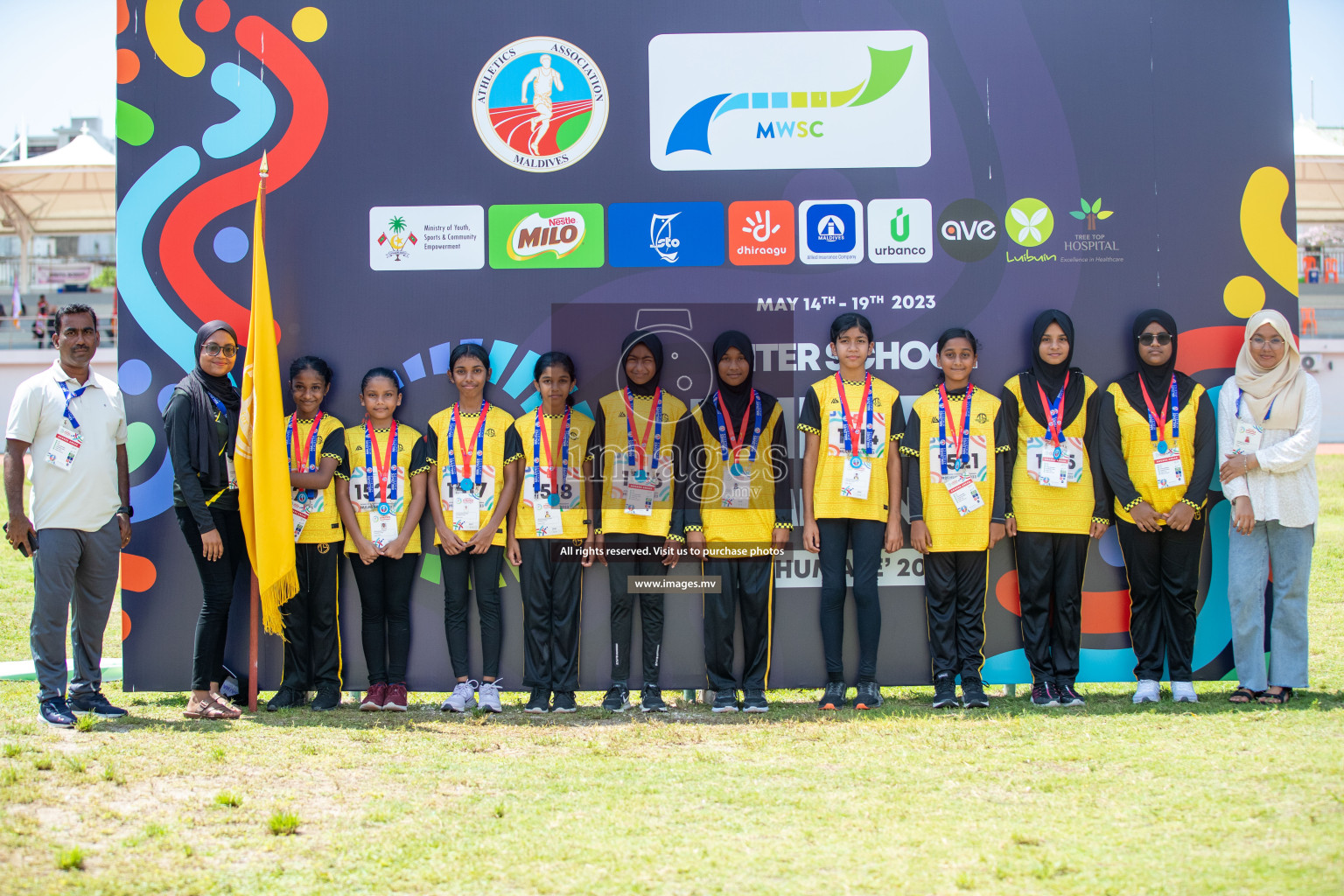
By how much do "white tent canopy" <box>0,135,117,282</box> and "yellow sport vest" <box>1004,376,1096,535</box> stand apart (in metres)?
19.6

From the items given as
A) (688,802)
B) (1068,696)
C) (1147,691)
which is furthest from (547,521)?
(1147,691)

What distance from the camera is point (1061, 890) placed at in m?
2.69

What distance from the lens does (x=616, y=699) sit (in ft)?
16.7

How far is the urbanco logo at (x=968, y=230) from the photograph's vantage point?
17.7 ft

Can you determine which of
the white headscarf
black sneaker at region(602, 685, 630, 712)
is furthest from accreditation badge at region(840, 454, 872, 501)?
the white headscarf

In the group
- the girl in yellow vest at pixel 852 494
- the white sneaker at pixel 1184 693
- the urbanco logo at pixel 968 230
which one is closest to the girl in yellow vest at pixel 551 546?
the girl in yellow vest at pixel 852 494

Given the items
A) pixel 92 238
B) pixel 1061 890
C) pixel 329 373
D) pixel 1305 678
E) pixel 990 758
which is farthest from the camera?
pixel 92 238

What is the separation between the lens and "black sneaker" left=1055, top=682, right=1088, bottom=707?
4.98 meters

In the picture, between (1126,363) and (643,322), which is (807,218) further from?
(1126,363)

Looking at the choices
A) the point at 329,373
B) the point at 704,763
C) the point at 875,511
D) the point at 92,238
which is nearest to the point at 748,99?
the point at 875,511

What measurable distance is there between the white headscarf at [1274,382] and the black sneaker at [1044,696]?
5.61 feet

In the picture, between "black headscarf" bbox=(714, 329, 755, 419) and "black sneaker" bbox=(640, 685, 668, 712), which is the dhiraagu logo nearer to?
"black headscarf" bbox=(714, 329, 755, 419)

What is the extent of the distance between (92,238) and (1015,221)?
179 feet

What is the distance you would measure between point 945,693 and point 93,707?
420 cm
